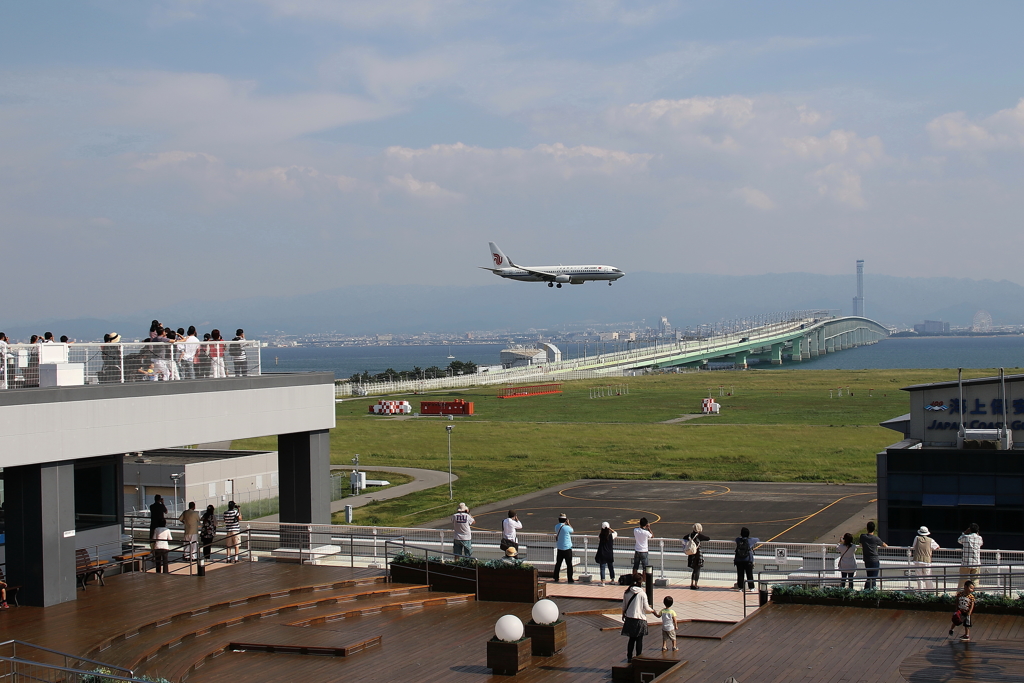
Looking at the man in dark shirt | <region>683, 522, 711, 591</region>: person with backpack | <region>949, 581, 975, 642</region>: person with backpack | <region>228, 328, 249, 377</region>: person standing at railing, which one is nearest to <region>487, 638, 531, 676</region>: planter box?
<region>683, 522, 711, 591</region>: person with backpack

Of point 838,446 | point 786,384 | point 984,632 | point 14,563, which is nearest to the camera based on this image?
point 984,632

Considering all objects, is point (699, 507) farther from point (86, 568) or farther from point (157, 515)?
point (86, 568)

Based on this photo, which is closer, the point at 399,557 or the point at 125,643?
the point at 125,643

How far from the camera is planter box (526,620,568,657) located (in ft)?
57.9

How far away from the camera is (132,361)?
24.3 metres

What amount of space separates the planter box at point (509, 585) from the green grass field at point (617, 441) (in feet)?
72.4

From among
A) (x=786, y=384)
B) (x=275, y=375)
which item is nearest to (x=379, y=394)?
(x=786, y=384)

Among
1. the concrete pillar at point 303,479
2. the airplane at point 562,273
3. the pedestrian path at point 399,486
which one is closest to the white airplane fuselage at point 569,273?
the airplane at point 562,273

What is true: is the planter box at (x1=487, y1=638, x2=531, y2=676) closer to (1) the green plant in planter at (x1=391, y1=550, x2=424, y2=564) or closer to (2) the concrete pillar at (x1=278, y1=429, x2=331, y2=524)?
(1) the green plant in planter at (x1=391, y1=550, x2=424, y2=564)

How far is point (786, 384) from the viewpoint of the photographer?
150 metres

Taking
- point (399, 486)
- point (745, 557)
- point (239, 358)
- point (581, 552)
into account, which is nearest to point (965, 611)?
point (745, 557)

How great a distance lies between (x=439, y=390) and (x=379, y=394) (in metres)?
11.4

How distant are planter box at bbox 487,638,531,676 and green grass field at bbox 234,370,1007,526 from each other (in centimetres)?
2755

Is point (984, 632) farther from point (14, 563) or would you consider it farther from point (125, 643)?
point (14, 563)
